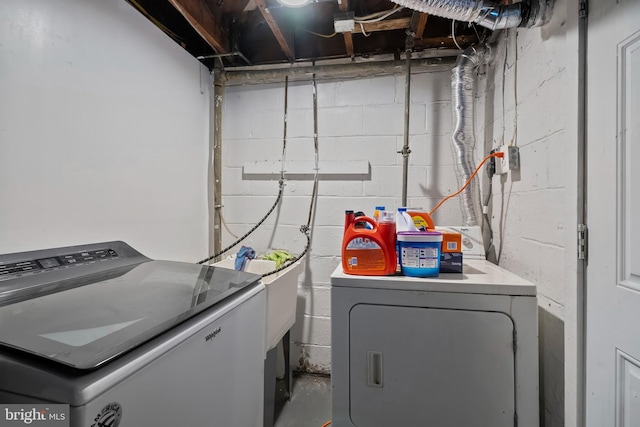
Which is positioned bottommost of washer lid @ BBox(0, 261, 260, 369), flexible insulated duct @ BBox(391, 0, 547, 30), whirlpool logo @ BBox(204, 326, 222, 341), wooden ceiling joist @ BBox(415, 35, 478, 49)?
whirlpool logo @ BBox(204, 326, 222, 341)

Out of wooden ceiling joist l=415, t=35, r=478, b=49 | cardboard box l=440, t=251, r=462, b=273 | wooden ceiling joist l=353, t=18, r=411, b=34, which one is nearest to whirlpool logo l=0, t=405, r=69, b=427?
cardboard box l=440, t=251, r=462, b=273

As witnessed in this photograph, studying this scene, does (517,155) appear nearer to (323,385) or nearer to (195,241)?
(323,385)

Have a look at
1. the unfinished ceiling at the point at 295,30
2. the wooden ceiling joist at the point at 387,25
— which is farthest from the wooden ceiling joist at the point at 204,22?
the wooden ceiling joist at the point at 387,25

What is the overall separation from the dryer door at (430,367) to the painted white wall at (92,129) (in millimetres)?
1234

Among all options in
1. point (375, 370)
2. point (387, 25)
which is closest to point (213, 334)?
point (375, 370)

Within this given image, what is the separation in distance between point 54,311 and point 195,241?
1.27 meters

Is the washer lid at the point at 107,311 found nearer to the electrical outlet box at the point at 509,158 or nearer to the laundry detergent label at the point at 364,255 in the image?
the laundry detergent label at the point at 364,255

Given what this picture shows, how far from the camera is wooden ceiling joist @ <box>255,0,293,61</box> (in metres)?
1.53

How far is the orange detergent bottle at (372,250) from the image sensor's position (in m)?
1.05

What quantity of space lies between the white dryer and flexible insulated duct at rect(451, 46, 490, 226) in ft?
2.36

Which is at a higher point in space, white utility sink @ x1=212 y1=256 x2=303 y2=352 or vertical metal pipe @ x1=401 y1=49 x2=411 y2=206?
vertical metal pipe @ x1=401 y1=49 x2=411 y2=206

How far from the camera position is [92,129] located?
4.07 feet

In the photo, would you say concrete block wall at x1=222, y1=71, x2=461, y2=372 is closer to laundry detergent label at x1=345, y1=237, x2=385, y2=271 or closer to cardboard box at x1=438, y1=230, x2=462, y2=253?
cardboard box at x1=438, y1=230, x2=462, y2=253

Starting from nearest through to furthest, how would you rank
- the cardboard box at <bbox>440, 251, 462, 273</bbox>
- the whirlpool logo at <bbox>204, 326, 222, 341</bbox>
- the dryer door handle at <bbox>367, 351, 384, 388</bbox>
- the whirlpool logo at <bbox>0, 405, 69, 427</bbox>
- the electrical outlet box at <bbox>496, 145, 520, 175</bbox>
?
the whirlpool logo at <bbox>0, 405, 69, 427</bbox> → the whirlpool logo at <bbox>204, 326, 222, 341</bbox> → the dryer door handle at <bbox>367, 351, 384, 388</bbox> → the cardboard box at <bbox>440, 251, 462, 273</bbox> → the electrical outlet box at <bbox>496, 145, 520, 175</bbox>
